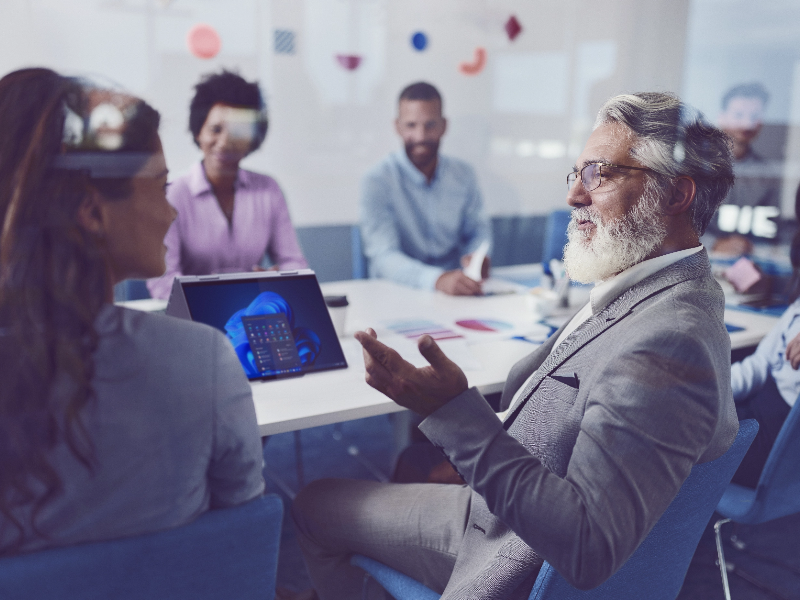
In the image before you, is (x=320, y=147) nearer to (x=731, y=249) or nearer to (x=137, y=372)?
(x=731, y=249)

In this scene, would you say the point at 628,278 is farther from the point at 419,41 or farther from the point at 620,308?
the point at 419,41

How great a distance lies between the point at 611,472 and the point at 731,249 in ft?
7.88

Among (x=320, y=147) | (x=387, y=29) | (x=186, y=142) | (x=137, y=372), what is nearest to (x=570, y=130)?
(x=387, y=29)

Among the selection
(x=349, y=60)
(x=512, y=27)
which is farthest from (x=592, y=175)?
(x=512, y=27)

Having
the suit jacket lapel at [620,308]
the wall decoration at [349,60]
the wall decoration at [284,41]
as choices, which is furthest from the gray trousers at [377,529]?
the wall decoration at [349,60]

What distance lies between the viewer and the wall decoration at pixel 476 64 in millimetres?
4094

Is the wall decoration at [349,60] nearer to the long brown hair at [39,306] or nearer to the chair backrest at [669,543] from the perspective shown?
the long brown hair at [39,306]

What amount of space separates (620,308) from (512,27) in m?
3.56

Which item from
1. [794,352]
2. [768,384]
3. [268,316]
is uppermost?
[268,316]

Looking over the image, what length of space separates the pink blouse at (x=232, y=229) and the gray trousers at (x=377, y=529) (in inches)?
39.3

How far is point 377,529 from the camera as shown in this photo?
1.31 metres

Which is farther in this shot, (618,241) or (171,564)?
(618,241)

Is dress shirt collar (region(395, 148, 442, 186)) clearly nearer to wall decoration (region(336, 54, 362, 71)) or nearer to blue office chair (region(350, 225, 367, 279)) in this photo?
blue office chair (region(350, 225, 367, 279))

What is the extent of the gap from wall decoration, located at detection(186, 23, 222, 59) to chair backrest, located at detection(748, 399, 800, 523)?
3004 millimetres
